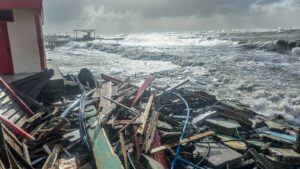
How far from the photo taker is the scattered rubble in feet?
18.3

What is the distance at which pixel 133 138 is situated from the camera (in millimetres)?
6203

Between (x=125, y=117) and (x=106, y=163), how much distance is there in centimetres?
283

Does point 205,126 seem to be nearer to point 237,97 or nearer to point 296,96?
point 237,97

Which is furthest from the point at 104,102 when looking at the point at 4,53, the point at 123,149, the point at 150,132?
the point at 4,53

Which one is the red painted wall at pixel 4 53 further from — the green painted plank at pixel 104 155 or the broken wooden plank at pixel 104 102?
the green painted plank at pixel 104 155

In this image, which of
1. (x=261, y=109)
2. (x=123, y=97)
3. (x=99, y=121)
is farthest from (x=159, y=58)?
(x=99, y=121)

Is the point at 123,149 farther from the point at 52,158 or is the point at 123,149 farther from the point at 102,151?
the point at 52,158

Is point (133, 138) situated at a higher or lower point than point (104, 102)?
lower

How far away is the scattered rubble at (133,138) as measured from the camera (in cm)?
557

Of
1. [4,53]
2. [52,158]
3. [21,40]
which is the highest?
[21,40]

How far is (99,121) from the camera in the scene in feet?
22.5

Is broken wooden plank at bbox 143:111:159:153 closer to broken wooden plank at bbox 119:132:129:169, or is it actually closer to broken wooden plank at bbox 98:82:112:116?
broken wooden plank at bbox 119:132:129:169

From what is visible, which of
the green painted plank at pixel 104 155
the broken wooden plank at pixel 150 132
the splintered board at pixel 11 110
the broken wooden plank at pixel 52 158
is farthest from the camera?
the splintered board at pixel 11 110

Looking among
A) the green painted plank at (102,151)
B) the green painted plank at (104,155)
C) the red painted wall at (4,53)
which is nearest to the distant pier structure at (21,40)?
the red painted wall at (4,53)
